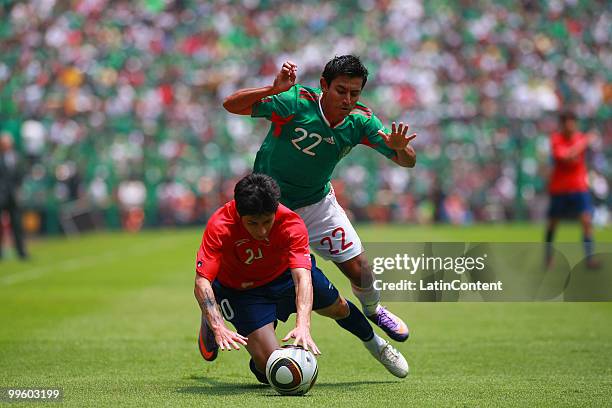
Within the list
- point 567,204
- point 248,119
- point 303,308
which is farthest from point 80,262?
point 303,308

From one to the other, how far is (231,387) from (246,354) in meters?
2.01

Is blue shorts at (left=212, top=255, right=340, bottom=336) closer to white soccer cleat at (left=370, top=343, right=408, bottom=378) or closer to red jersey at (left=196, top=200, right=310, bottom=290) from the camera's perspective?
red jersey at (left=196, top=200, right=310, bottom=290)

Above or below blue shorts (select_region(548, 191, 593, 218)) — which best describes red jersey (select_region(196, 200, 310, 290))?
above

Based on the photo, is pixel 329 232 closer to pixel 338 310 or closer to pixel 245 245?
pixel 338 310

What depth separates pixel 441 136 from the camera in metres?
29.5

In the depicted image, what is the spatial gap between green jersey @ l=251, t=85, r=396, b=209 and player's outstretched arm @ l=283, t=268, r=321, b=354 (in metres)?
1.34

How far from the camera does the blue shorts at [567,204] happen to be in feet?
51.4

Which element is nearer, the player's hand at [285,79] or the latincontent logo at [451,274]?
the player's hand at [285,79]

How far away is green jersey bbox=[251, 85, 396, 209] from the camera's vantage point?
7.46 metres

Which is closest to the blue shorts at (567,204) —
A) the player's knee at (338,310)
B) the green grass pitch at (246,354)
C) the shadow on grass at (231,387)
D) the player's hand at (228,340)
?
the green grass pitch at (246,354)

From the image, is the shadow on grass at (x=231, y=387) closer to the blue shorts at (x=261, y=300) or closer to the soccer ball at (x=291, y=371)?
the soccer ball at (x=291, y=371)

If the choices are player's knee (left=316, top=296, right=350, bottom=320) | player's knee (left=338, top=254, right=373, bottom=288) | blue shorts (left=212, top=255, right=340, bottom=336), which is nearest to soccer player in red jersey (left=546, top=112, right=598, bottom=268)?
player's knee (left=338, top=254, right=373, bottom=288)

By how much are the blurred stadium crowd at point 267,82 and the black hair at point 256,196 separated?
67.6 feet

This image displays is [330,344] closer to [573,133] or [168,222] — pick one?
[573,133]
